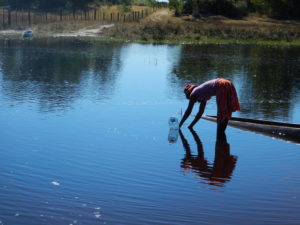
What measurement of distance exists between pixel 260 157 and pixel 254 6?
62953 millimetres

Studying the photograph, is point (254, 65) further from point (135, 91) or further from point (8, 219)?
point (8, 219)

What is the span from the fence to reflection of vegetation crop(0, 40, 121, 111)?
2948cm

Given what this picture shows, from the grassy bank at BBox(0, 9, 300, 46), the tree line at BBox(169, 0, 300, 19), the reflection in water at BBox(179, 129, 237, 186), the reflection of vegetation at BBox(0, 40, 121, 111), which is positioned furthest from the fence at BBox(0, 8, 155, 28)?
the reflection in water at BBox(179, 129, 237, 186)

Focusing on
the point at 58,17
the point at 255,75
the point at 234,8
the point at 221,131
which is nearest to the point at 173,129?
the point at 221,131

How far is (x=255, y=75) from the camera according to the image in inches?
1065

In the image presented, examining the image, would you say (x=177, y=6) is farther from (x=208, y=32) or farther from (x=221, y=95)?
(x=221, y=95)

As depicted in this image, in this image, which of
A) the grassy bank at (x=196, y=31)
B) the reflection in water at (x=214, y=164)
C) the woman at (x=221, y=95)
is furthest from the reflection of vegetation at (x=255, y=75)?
the grassy bank at (x=196, y=31)

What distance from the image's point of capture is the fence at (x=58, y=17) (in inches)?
2731

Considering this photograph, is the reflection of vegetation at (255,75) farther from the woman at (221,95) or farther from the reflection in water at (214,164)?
the reflection in water at (214,164)

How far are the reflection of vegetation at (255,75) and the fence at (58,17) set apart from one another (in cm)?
2977

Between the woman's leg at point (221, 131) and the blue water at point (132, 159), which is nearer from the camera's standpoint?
the blue water at point (132, 159)

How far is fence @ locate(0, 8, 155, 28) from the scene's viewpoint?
228ft

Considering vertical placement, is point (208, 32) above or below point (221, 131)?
above

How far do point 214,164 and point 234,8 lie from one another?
58245 mm
